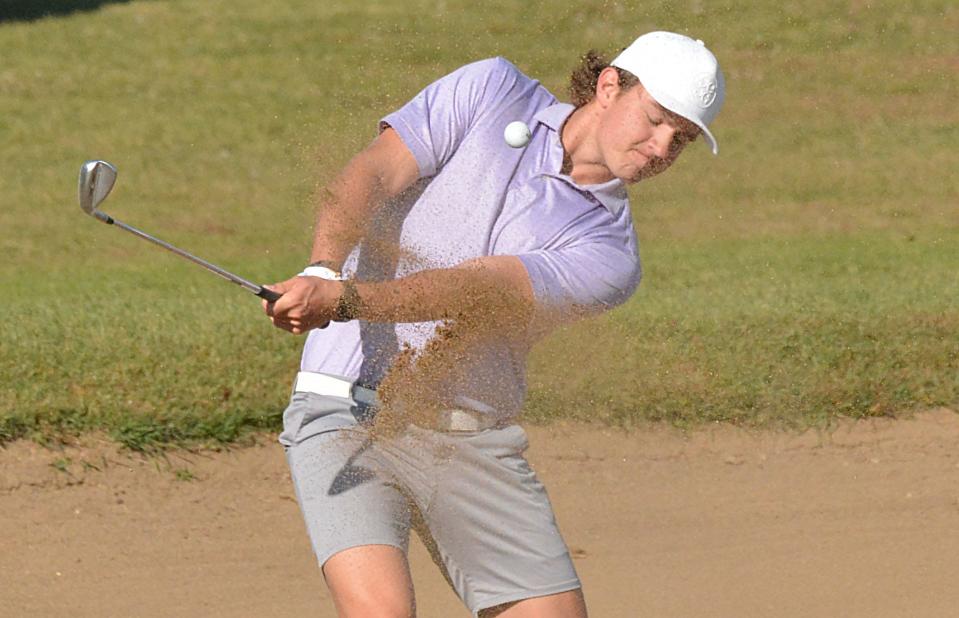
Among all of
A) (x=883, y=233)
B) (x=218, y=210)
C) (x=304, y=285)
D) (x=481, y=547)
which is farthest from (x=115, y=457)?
(x=883, y=233)

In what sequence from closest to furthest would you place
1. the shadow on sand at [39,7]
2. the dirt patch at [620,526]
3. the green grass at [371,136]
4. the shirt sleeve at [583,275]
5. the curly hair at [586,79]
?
the shirt sleeve at [583,275], the curly hair at [586,79], the dirt patch at [620,526], the green grass at [371,136], the shadow on sand at [39,7]

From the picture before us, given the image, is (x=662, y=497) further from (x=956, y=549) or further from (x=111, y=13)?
(x=111, y=13)

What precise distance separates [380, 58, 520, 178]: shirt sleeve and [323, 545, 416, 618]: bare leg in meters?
0.82

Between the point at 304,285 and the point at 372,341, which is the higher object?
the point at 304,285

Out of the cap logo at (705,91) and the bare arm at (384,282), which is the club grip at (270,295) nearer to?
the bare arm at (384,282)

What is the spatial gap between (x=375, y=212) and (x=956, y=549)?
326 cm

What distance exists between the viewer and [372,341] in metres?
3.64

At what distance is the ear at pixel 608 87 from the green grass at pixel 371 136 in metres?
0.65

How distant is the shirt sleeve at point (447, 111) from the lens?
3625 millimetres

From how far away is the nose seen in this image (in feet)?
11.8

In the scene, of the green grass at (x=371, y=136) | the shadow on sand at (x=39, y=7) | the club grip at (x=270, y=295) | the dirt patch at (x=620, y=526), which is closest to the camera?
the club grip at (x=270, y=295)

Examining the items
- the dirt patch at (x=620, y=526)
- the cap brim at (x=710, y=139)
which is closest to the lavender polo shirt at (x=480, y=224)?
the cap brim at (x=710, y=139)

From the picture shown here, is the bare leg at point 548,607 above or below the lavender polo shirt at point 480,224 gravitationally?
below

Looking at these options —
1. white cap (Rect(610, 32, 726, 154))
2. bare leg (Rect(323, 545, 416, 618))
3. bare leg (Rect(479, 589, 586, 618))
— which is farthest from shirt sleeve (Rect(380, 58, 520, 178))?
bare leg (Rect(479, 589, 586, 618))
